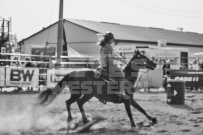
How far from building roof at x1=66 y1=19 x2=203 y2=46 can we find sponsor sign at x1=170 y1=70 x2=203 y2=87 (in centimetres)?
1801

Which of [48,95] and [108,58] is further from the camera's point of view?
[48,95]

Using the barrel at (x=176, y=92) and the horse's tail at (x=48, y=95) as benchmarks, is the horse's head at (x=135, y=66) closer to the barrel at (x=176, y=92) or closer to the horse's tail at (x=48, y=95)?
the horse's tail at (x=48, y=95)

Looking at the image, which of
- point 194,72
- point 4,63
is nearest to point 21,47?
point 4,63

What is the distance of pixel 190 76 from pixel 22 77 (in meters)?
9.03

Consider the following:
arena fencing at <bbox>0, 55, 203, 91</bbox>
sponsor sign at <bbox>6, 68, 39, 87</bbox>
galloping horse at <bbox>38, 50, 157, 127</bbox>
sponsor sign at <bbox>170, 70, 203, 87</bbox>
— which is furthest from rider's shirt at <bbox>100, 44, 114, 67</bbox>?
sponsor sign at <bbox>170, 70, 203, 87</bbox>

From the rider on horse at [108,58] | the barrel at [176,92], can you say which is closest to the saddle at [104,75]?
the rider on horse at [108,58]

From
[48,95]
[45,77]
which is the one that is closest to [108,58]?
[48,95]

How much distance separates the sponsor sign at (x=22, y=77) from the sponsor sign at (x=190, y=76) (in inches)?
296

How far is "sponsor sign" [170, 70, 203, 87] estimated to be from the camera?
18.7m

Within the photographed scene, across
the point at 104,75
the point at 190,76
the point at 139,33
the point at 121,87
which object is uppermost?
the point at 139,33

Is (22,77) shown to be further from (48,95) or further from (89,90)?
(89,90)

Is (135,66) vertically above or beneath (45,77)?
above

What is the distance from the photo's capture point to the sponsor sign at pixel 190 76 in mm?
18734

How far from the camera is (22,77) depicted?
639 inches
